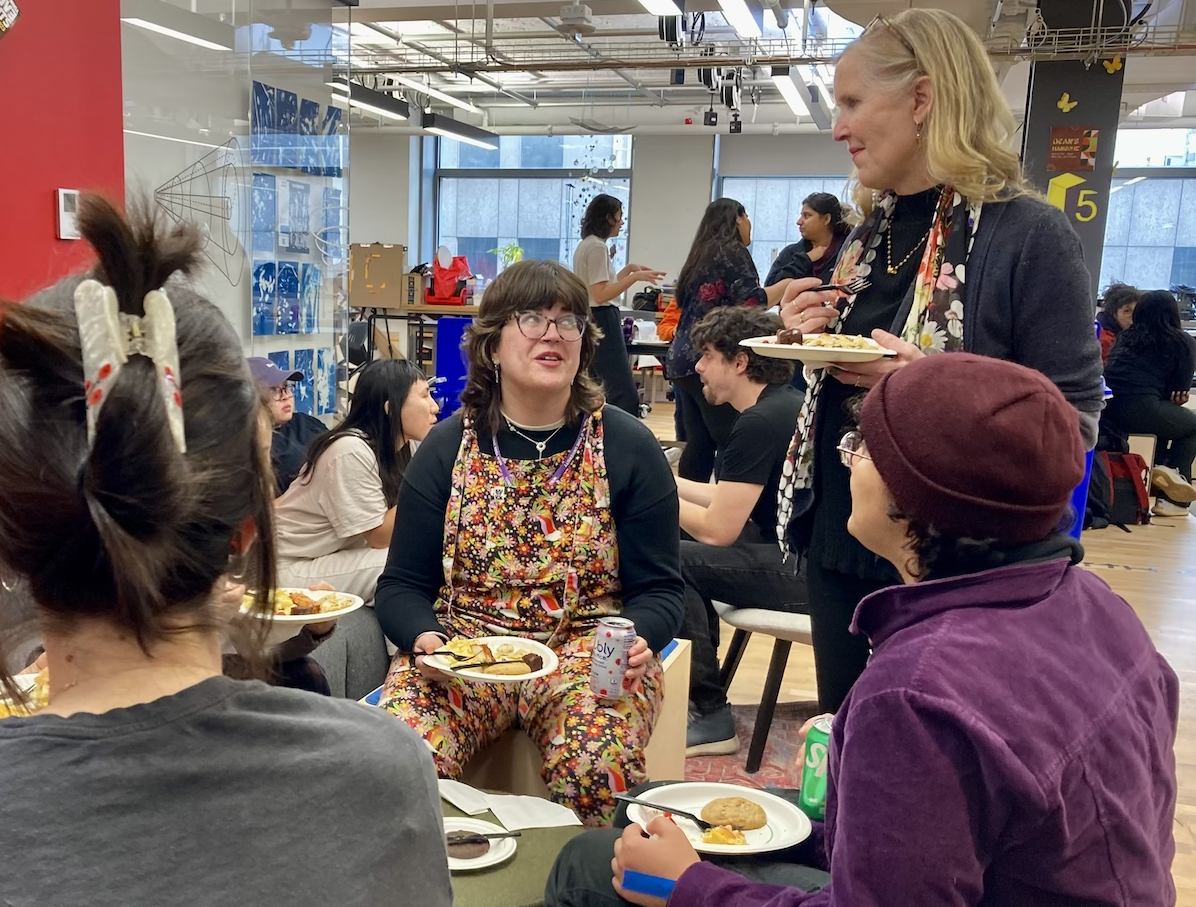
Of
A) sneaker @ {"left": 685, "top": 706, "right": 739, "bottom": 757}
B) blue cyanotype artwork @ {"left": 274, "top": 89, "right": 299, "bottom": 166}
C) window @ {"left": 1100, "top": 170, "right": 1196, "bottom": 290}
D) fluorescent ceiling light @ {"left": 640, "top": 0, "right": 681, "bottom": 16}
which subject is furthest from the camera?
window @ {"left": 1100, "top": 170, "right": 1196, "bottom": 290}

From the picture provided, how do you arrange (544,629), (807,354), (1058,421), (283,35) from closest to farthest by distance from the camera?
(1058,421), (807,354), (544,629), (283,35)

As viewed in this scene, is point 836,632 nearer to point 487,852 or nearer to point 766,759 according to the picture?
point 487,852

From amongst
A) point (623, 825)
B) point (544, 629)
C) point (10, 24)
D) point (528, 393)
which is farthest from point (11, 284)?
point (623, 825)

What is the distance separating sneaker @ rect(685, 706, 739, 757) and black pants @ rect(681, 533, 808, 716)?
0.09 ft

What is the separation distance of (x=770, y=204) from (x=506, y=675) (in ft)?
46.6

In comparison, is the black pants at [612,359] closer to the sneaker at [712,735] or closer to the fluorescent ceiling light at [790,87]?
the sneaker at [712,735]

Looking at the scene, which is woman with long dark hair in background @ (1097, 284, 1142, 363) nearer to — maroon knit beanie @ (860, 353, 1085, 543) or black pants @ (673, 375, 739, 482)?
black pants @ (673, 375, 739, 482)

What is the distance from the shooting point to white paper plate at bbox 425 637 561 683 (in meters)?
1.96

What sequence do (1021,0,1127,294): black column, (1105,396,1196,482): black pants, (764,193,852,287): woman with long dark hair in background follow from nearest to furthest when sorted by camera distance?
(764,193,852,287): woman with long dark hair in background, (1021,0,1127,294): black column, (1105,396,1196,482): black pants

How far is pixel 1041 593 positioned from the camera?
3.78ft

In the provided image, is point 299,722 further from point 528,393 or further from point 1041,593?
point 528,393

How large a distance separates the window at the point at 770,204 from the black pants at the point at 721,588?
12259mm

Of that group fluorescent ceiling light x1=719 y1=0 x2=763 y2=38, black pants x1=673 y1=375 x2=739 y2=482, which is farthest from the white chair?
fluorescent ceiling light x1=719 y1=0 x2=763 y2=38

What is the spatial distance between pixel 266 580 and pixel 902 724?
631 mm
